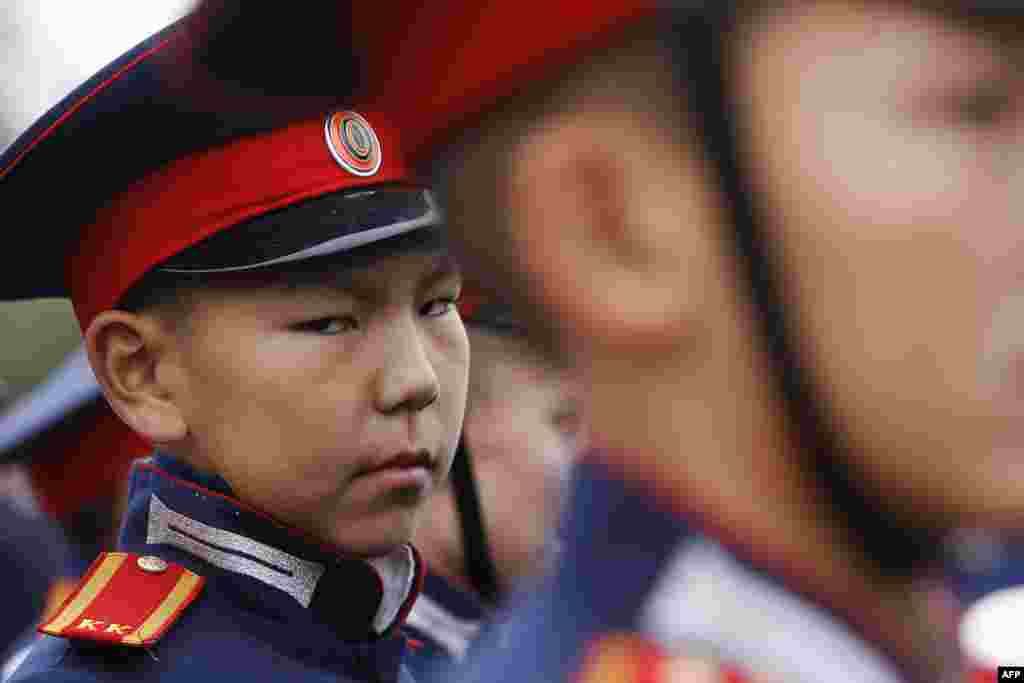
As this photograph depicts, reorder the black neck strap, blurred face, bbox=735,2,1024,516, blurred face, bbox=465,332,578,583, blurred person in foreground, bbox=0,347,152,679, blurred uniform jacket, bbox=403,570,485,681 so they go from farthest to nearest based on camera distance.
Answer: blurred person in foreground, bbox=0,347,152,679 < blurred face, bbox=465,332,578,583 < blurred uniform jacket, bbox=403,570,485,681 < the black neck strap < blurred face, bbox=735,2,1024,516

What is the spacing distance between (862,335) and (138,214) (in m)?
1.37

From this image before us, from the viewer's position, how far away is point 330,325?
1.90 meters

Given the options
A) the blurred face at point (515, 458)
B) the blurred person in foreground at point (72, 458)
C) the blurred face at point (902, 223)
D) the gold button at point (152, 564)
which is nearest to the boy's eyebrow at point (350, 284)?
the gold button at point (152, 564)

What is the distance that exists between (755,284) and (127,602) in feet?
4.59

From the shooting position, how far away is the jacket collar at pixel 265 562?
196cm

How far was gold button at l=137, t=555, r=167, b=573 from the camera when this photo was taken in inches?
81.1

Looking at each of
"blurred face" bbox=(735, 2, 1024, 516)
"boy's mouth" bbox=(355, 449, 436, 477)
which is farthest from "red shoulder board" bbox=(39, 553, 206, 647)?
"blurred face" bbox=(735, 2, 1024, 516)

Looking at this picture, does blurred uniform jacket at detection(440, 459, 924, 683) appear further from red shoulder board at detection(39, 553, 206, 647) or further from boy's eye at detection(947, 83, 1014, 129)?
red shoulder board at detection(39, 553, 206, 647)

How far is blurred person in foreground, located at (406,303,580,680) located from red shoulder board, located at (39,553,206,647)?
1.84ft

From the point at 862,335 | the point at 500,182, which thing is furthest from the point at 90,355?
the point at 862,335

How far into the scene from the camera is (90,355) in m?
2.00

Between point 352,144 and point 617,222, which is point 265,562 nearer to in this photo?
point 352,144

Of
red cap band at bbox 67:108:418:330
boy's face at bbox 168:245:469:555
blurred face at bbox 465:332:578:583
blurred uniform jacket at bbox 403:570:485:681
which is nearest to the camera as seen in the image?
boy's face at bbox 168:245:469:555

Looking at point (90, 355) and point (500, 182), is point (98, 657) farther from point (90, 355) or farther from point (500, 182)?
point (500, 182)
